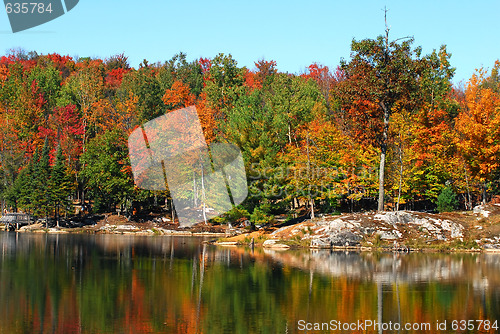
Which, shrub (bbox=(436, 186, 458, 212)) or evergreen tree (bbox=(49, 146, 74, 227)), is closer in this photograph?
shrub (bbox=(436, 186, 458, 212))

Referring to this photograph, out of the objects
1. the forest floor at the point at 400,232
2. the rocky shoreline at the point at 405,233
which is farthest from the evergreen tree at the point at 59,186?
the rocky shoreline at the point at 405,233

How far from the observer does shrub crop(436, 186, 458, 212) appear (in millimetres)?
53594

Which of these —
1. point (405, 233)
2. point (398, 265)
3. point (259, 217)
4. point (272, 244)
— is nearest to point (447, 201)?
point (405, 233)

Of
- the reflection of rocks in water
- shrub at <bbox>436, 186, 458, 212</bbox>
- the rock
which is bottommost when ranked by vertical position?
the rock

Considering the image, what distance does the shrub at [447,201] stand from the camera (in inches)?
2110

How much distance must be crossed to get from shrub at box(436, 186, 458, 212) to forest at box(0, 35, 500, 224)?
112 mm

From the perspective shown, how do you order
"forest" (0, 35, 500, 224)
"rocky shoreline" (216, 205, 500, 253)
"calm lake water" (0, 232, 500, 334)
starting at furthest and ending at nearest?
"forest" (0, 35, 500, 224), "rocky shoreline" (216, 205, 500, 253), "calm lake water" (0, 232, 500, 334)

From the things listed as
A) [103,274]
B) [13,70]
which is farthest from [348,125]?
[13,70]

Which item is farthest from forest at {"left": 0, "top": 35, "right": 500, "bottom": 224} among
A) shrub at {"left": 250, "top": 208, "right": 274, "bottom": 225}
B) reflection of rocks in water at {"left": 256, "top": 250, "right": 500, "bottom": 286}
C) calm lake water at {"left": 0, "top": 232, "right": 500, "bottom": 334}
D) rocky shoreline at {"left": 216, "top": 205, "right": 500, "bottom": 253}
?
calm lake water at {"left": 0, "top": 232, "right": 500, "bottom": 334}

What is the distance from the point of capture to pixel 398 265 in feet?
113

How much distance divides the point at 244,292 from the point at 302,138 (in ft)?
135

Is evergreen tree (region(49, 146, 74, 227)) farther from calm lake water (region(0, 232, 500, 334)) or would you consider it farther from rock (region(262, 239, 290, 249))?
rock (region(262, 239, 290, 249))

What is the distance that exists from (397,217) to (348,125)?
11802 millimetres

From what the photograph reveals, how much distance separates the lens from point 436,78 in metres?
63.3
